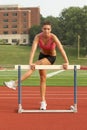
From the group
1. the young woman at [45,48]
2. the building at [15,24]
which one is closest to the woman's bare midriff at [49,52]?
the young woman at [45,48]

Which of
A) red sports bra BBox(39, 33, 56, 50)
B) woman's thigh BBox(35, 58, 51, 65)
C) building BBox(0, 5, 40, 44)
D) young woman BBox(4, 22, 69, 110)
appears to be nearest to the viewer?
young woman BBox(4, 22, 69, 110)

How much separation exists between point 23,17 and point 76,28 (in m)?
62.0

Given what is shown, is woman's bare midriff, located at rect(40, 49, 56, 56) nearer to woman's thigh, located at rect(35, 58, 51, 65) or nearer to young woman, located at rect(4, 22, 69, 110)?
young woman, located at rect(4, 22, 69, 110)

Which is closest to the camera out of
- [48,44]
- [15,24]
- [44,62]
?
[48,44]

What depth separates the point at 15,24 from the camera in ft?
444

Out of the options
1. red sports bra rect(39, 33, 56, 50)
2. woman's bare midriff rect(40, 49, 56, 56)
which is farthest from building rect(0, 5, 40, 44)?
red sports bra rect(39, 33, 56, 50)

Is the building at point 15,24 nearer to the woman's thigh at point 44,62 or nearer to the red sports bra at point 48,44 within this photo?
the woman's thigh at point 44,62

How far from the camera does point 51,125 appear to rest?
7195 mm

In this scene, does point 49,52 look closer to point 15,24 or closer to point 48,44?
point 48,44

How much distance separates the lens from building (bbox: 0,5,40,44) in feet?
438

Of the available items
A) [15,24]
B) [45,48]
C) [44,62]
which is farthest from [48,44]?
[15,24]

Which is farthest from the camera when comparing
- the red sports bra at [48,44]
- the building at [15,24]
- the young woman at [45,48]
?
the building at [15,24]

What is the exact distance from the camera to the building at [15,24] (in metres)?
133

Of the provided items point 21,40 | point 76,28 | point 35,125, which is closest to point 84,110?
point 35,125
